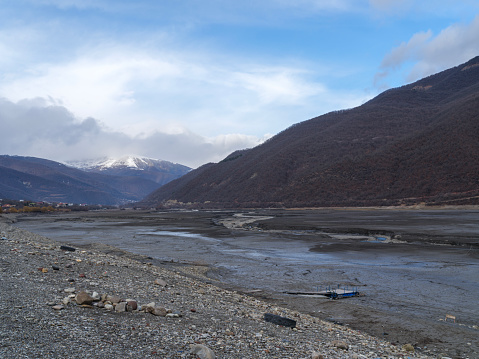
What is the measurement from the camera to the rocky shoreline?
6645 mm

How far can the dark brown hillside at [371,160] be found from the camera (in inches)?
3561

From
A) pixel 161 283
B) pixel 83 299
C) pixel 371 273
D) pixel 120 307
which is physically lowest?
pixel 371 273

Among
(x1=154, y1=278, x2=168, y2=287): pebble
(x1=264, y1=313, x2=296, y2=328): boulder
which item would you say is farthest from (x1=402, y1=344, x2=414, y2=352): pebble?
(x1=154, y1=278, x2=168, y2=287): pebble

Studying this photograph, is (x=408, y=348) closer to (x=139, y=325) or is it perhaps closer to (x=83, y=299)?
(x=139, y=325)

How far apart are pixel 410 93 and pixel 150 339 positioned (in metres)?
199

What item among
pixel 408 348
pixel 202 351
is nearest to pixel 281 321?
pixel 408 348

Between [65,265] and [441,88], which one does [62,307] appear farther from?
[441,88]

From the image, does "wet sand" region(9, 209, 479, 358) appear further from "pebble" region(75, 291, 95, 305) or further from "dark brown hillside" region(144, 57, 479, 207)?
"dark brown hillside" region(144, 57, 479, 207)

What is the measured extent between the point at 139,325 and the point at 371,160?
113 meters

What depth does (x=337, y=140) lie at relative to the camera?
140m

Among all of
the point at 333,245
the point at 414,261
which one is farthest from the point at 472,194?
the point at 414,261

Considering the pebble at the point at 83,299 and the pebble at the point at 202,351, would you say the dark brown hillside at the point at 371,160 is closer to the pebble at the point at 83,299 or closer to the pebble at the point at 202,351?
the pebble at the point at 83,299

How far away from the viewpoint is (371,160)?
372 feet

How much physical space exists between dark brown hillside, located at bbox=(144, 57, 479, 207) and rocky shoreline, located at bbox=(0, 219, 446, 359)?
75.7 m
